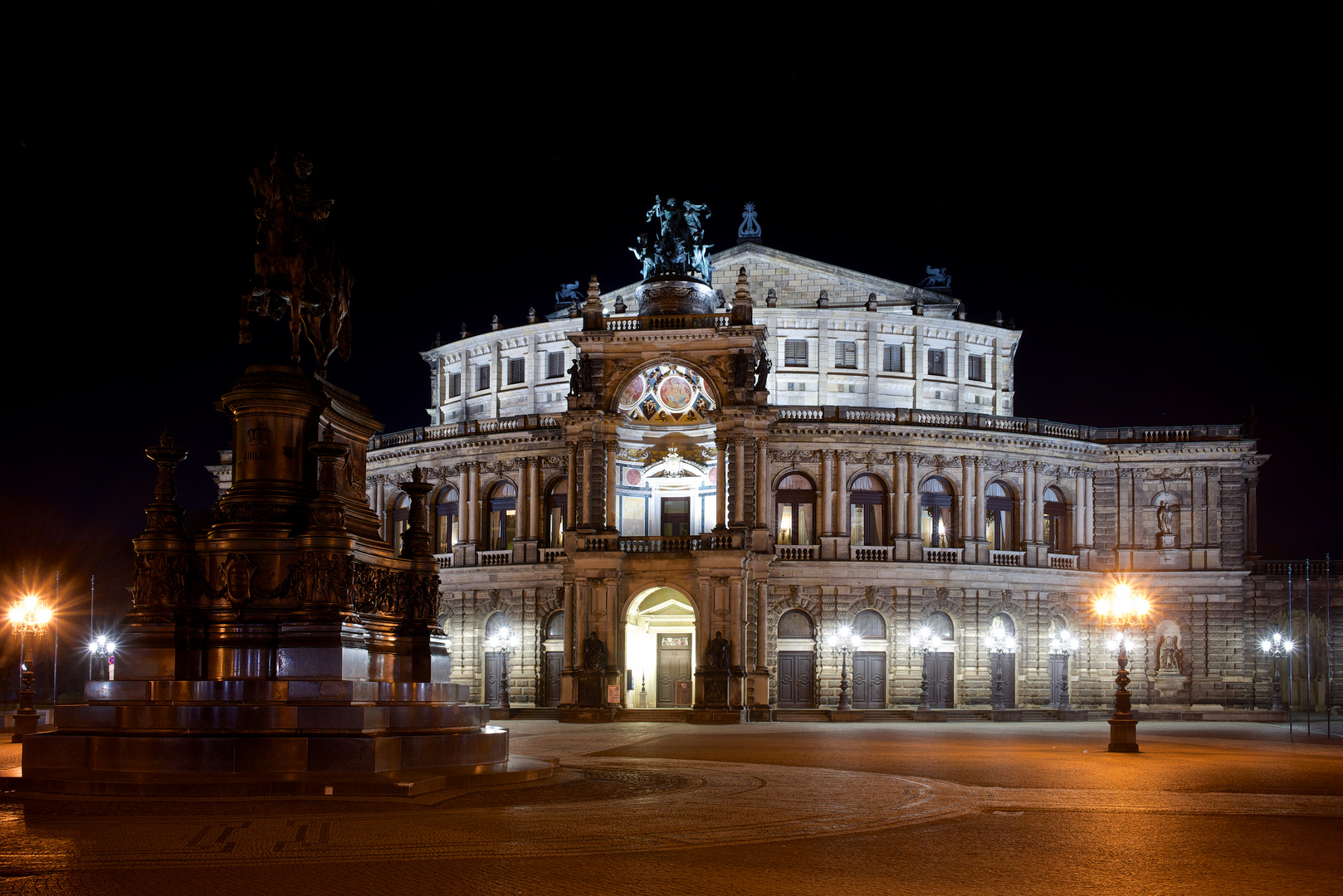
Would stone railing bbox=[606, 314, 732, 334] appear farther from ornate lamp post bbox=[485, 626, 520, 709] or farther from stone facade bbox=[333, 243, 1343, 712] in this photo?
ornate lamp post bbox=[485, 626, 520, 709]

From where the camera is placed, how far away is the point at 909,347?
72000mm

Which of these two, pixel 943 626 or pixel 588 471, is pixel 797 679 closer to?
pixel 943 626

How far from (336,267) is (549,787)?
9.15m

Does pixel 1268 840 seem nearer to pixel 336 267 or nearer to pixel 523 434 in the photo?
pixel 336 267

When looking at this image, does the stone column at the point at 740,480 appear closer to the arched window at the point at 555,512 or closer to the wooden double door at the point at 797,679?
the wooden double door at the point at 797,679

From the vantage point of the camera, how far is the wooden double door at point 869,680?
62.3 m

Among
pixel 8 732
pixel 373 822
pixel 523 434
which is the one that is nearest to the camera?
pixel 373 822

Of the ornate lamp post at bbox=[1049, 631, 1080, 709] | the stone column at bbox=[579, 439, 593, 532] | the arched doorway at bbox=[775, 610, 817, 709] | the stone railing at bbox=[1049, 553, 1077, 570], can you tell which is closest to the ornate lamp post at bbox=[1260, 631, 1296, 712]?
the ornate lamp post at bbox=[1049, 631, 1080, 709]

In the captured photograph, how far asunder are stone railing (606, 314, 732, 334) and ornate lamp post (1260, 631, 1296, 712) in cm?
3128

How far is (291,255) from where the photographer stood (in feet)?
70.4

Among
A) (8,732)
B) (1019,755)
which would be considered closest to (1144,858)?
(1019,755)

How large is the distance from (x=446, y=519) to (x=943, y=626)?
25.4 m

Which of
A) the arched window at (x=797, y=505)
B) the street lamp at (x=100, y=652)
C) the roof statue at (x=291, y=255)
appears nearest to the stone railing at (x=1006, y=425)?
the arched window at (x=797, y=505)

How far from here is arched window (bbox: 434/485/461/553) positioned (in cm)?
6900
